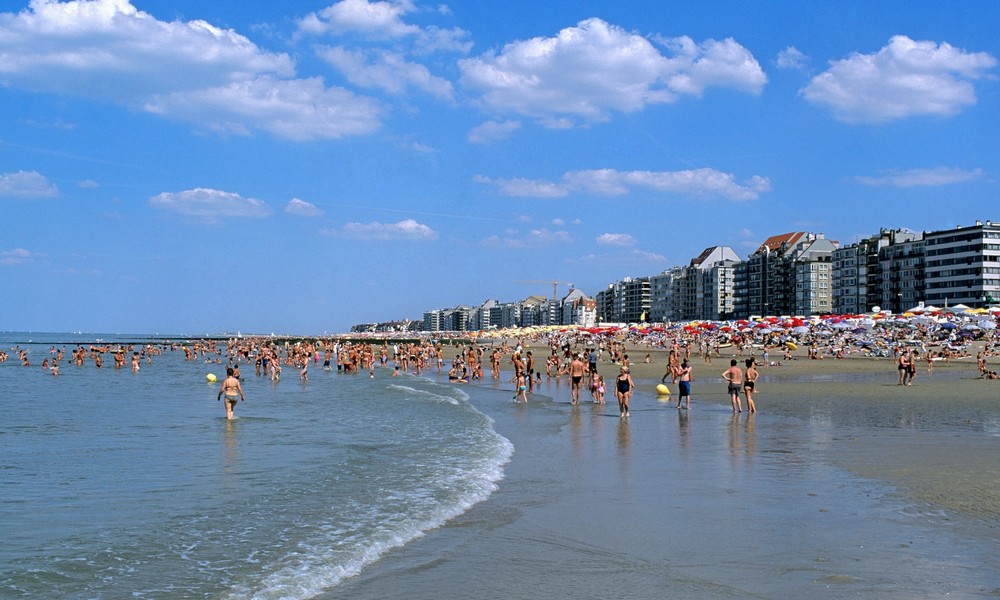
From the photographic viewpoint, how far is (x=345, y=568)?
685 cm

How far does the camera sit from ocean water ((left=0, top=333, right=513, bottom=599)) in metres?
6.80

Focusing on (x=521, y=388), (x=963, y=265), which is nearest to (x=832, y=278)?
(x=963, y=265)

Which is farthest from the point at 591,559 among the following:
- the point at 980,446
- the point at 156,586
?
the point at 980,446

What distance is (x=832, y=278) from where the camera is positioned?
12206cm

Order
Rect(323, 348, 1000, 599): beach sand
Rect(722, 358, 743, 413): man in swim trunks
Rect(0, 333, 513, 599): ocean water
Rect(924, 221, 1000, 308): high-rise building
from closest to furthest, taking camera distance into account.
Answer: Rect(323, 348, 1000, 599): beach sand → Rect(0, 333, 513, 599): ocean water → Rect(722, 358, 743, 413): man in swim trunks → Rect(924, 221, 1000, 308): high-rise building

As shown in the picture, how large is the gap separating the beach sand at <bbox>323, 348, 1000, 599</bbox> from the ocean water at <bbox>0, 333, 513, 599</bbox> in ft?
2.33

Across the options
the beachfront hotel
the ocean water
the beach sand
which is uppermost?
the beachfront hotel

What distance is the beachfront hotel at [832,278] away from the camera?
319ft

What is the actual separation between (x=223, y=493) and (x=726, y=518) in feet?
20.2

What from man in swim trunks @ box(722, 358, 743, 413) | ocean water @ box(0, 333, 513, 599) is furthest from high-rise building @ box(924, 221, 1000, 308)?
ocean water @ box(0, 333, 513, 599)

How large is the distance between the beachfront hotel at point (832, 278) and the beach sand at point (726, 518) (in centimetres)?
8600

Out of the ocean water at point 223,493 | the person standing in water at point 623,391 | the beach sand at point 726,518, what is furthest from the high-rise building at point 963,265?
the ocean water at point 223,493

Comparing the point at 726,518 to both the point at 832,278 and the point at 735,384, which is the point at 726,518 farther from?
the point at 832,278

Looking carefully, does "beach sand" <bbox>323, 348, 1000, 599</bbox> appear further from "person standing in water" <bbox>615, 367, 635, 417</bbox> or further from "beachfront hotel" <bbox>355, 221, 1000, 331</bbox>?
"beachfront hotel" <bbox>355, 221, 1000, 331</bbox>
